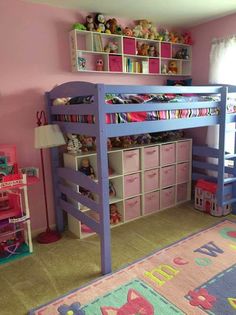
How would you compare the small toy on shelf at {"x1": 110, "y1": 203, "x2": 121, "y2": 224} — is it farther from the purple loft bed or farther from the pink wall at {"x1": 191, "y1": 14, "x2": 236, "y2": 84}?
the pink wall at {"x1": 191, "y1": 14, "x2": 236, "y2": 84}

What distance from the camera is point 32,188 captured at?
2881 millimetres

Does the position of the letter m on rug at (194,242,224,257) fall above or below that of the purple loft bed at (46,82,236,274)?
below

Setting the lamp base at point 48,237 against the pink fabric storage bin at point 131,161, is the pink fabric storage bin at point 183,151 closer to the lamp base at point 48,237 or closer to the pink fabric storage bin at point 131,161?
the pink fabric storage bin at point 131,161

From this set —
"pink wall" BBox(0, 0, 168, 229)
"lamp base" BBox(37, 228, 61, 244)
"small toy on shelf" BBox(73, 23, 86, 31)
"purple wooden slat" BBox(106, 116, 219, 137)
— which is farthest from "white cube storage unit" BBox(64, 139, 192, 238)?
"small toy on shelf" BBox(73, 23, 86, 31)

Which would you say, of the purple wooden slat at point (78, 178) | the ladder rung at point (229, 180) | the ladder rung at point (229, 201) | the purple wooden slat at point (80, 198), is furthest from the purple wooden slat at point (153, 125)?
the ladder rung at point (229, 201)

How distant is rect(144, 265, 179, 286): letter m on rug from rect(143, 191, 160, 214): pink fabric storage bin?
1111mm

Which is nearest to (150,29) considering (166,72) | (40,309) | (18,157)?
(166,72)

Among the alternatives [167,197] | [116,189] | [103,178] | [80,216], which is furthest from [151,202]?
[103,178]

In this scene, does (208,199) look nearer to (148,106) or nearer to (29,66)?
(148,106)

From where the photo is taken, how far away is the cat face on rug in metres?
1.81

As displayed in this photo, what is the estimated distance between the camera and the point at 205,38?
3.59 meters

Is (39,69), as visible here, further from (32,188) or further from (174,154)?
(174,154)

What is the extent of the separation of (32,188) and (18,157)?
0.38 m

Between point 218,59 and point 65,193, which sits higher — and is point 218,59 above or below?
above
